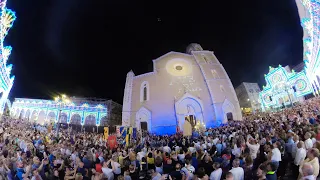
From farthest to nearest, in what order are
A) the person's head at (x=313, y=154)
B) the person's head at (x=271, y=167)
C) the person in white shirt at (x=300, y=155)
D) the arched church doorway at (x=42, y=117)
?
the arched church doorway at (x=42, y=117), the person in white shirt at (x=300, y=155), the person's head at (x=271, y=167), the person's head at (x=313, y=154)

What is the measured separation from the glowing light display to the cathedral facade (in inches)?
745

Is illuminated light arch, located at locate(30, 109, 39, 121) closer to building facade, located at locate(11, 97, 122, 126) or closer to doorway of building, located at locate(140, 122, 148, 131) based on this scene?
building facade, located at locate(11, 97, 122, 126)

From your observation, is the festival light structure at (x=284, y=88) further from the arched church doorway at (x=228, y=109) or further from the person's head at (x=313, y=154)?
the person's head at (x=313, y=154)

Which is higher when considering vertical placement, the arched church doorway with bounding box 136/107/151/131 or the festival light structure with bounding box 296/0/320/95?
the festival light structure with bounding box 296/0/320/95

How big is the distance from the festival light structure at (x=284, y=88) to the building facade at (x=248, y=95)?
1009 cm

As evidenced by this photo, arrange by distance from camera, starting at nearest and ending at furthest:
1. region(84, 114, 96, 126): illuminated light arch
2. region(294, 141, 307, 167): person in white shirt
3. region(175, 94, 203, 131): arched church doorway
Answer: region(294, 141, 307, 167): person in white shirt
region(175, 94, 203, 131): arched church doorway
region(84, 114, 96, 126): illuminated light arch

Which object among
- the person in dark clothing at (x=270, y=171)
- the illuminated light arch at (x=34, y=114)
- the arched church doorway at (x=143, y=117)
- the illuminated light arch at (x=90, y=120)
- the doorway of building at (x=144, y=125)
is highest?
the illuminated light arch at (x=34, y=114)

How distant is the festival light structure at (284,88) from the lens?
3669 cm

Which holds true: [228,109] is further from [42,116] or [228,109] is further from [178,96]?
[42,116]

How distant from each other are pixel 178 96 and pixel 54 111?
35.8 metres

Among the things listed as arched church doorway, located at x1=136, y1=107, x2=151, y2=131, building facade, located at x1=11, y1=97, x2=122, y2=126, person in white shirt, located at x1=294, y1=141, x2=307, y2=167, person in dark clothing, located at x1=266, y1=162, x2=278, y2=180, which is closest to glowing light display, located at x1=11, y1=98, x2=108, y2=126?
building facade, located at x1=11, y1=97, x2=122, y2=126

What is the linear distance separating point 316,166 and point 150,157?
561cm

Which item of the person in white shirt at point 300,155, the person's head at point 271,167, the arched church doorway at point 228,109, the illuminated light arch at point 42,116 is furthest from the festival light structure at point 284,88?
the illuminated light arch at point 42,116

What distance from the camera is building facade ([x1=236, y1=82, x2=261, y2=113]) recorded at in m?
58.6
